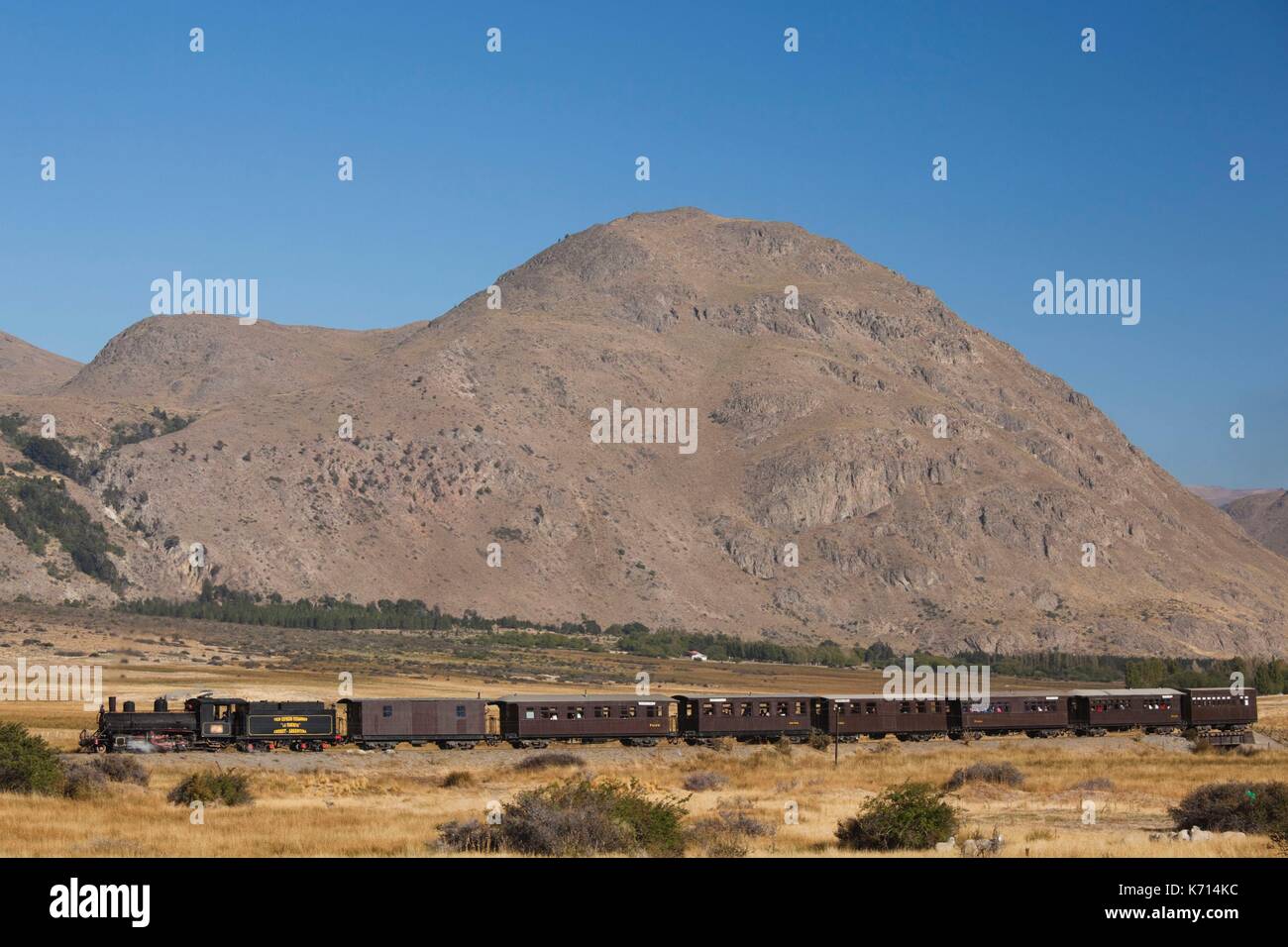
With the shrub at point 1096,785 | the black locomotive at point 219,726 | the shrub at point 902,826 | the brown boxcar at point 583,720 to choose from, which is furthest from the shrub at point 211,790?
the shrub at point 1096,785

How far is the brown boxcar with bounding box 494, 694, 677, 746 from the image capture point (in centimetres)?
6172

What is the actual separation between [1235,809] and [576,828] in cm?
1865

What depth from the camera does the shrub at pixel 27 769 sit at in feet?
132

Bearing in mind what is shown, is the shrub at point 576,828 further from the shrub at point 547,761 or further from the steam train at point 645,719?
the steam train at point 645,719

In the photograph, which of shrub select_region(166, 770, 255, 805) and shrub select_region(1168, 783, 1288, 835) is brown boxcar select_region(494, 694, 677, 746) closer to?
shrub select_region(166, 770, 255, 805)

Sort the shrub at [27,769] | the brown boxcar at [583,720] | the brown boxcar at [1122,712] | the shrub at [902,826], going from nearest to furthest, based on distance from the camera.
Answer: the shrub at [902,826], the shrub at [27,769], the brown boxcar at [583,720], the brown boxcar at [1122,712]

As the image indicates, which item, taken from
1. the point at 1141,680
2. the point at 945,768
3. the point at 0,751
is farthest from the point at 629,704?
the point at 1141,680

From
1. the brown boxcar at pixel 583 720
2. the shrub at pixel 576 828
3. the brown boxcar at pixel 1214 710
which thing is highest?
the shrub at pixel 576 828

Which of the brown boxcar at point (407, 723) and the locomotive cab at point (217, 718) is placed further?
the brown boxcar at point (407, 723)

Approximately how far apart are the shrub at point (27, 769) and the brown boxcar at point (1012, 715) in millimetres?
44408
